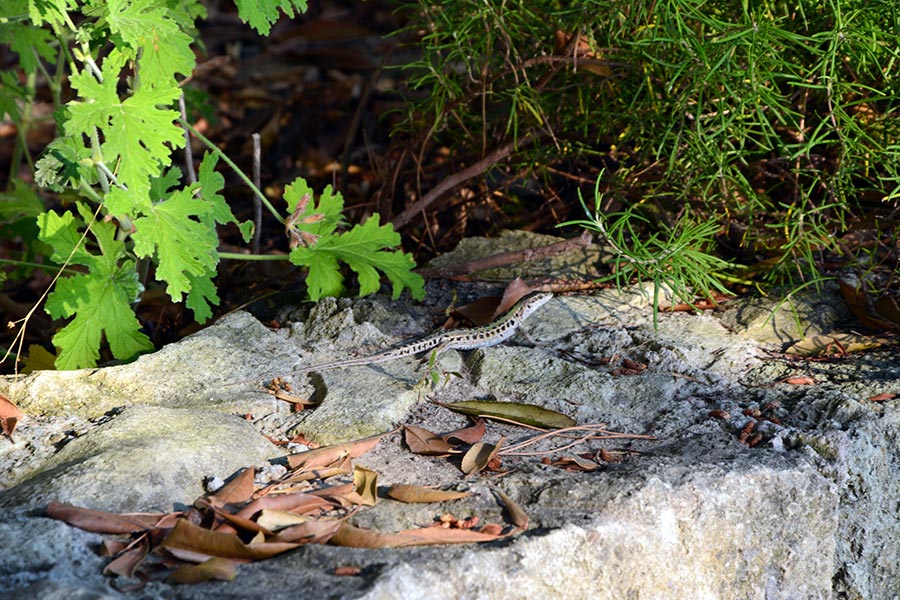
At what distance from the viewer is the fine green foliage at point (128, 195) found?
103 inches

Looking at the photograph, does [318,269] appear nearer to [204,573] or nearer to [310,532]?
[310,532]

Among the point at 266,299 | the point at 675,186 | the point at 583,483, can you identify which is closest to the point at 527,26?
the point at 675,186

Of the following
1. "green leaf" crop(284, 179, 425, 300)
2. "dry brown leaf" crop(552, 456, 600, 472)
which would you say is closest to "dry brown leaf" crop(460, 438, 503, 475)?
"dry brown leaf" crop(552, 456, 600, 472)

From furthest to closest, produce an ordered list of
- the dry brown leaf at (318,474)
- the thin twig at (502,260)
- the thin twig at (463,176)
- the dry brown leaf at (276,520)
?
the thin twig at (463,176) → the thin twig at (502,260) → the dry brown leaf at (318,474) → the dry brown leaf at (276,520)

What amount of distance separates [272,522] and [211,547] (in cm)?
17

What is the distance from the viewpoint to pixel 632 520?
7.45 ft

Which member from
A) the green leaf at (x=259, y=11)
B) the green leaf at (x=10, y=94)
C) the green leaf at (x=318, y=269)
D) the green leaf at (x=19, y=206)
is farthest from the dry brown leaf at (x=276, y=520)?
the green leaf at (x=10, y=94)

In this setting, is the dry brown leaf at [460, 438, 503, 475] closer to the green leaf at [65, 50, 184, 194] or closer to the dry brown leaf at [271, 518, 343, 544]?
the dry brown leaf at [271, 518, 343, 544]

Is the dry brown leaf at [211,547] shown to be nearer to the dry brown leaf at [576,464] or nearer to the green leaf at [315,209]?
the dry brown leaf at [576,464]

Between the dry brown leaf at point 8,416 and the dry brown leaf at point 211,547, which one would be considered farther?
the dry brown leaf at point 8,416

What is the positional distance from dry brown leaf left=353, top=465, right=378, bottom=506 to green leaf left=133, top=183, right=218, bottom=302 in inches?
31.7

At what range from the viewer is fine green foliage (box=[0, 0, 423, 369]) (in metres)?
2.61

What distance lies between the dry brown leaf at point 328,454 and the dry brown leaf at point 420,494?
0.25 m

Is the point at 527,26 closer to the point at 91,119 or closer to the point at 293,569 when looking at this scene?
the point at 91,119
